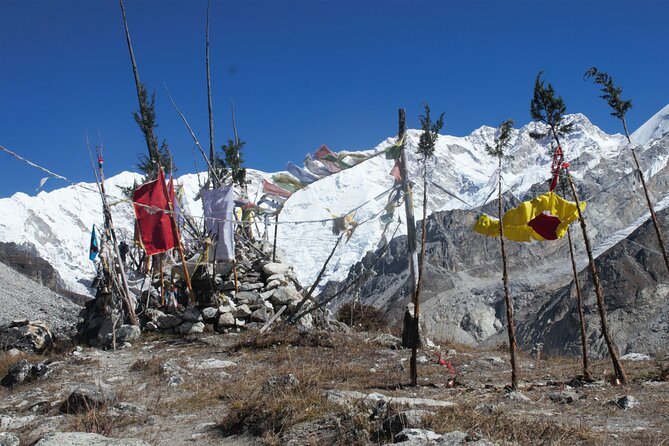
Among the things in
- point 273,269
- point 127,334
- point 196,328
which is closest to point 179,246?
point 196,328

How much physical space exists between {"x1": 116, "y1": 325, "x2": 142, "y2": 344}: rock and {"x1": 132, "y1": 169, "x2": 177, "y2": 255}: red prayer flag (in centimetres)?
192

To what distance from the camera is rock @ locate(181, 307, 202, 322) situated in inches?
626

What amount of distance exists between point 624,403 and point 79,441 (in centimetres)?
611

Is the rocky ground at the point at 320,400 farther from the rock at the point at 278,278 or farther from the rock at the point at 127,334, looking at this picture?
the rock at the point at 278,278

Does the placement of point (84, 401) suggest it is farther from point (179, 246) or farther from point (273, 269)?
point (273, 269)

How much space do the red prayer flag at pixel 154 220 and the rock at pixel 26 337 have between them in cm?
363

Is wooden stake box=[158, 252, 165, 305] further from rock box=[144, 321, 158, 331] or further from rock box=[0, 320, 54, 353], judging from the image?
rock box=[0, 320, 54, 353]

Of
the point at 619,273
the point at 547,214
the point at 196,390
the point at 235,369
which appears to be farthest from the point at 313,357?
the point at 619,273

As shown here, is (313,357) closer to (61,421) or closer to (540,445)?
(61,421)

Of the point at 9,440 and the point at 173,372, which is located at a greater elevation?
the point at 173,372

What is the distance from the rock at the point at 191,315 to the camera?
15.9 m

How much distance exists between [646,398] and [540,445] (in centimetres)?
368

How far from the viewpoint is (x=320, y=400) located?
6746 millimetres

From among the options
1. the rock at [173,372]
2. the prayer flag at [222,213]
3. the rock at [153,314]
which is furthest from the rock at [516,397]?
the rock at [153,314]
